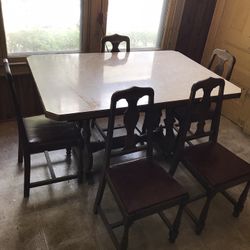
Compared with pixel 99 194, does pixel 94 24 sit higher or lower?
higher

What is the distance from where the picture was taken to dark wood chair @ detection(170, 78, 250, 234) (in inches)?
67.7

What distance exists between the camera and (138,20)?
2.99 meters

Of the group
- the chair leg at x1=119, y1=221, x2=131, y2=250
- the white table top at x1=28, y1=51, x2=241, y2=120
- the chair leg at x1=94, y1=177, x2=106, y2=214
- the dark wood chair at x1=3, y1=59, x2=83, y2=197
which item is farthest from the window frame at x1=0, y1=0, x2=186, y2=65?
the chair leg at x1=119, y1=221, x2=131, y2=250

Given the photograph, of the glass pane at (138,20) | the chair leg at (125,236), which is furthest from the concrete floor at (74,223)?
the glass pane at (138,20)

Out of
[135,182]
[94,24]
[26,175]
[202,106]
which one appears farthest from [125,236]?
[94,24]

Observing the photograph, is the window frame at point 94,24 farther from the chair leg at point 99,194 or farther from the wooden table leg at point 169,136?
the chair leg at point 99,194

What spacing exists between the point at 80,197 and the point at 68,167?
1.13ft

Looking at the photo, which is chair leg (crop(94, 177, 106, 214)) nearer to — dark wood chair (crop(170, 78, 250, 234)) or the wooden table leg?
dark wood chair (crop(170, 78, 250, 234))

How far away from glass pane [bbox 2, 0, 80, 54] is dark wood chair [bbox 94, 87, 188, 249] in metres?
1.46

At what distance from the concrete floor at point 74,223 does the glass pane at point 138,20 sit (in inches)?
65.1

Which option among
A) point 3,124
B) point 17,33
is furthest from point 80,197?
point 17,33

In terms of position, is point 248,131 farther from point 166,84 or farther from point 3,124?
point 3,124

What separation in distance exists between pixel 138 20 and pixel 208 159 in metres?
1.84

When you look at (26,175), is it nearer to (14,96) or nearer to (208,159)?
(14,96)
